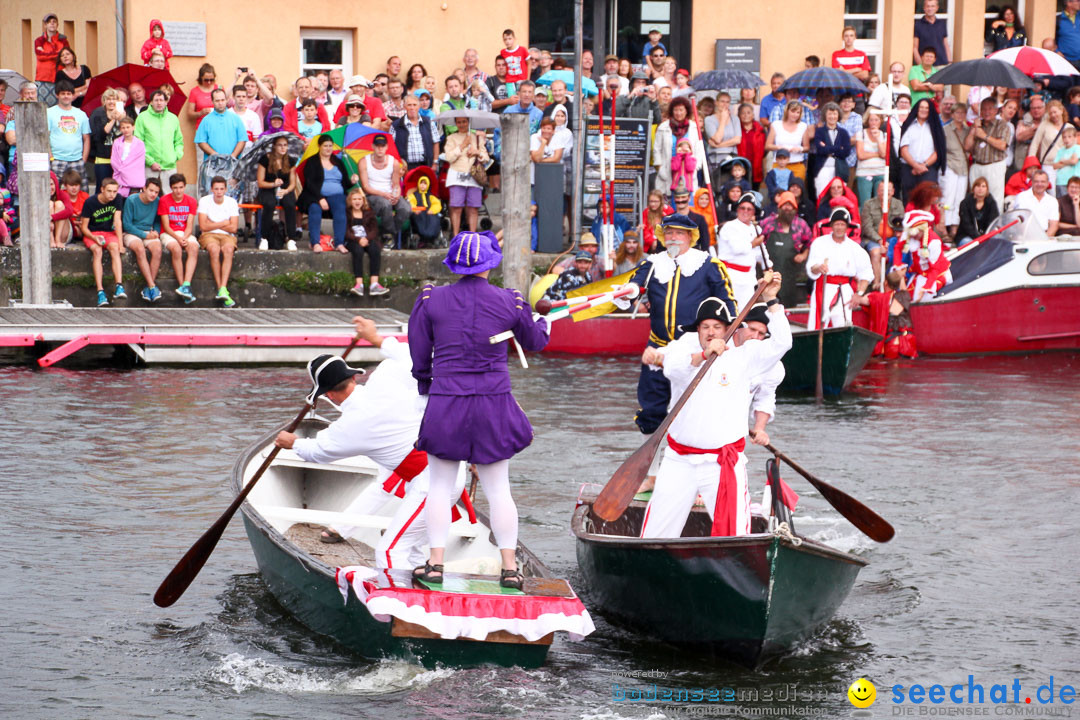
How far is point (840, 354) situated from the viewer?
16875 mm

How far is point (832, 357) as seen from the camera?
1691cm

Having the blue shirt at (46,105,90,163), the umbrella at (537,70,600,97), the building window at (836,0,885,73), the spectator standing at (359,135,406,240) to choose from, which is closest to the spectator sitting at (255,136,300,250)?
the spectator standing at (359,135,406,240)

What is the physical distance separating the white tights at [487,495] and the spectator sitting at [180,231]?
1190 cm

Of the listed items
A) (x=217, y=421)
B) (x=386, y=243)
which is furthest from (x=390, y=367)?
(x=386, y=243)

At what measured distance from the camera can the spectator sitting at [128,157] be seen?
62.0 feet

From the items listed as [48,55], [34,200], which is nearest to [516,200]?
[34,200]

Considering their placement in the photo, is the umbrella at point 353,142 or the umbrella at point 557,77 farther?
the umbrella at point 557,77

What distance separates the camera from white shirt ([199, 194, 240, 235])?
19266mm

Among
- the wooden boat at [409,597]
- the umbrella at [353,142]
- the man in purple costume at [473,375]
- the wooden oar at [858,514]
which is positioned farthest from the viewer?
the umbrella at [353,142]

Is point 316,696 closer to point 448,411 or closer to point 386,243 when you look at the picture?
point 448,411

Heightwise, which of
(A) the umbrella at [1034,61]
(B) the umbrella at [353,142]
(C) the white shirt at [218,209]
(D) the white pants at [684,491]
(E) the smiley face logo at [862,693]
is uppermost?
(A) the umbrella at [1034,61]

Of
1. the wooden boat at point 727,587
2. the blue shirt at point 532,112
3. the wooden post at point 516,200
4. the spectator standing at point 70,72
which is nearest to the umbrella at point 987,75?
the blue shirt at point 532,112

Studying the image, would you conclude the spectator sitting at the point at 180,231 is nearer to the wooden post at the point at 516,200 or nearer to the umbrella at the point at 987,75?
the wooden post at the point at 516,200

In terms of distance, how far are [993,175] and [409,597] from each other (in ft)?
53.6
